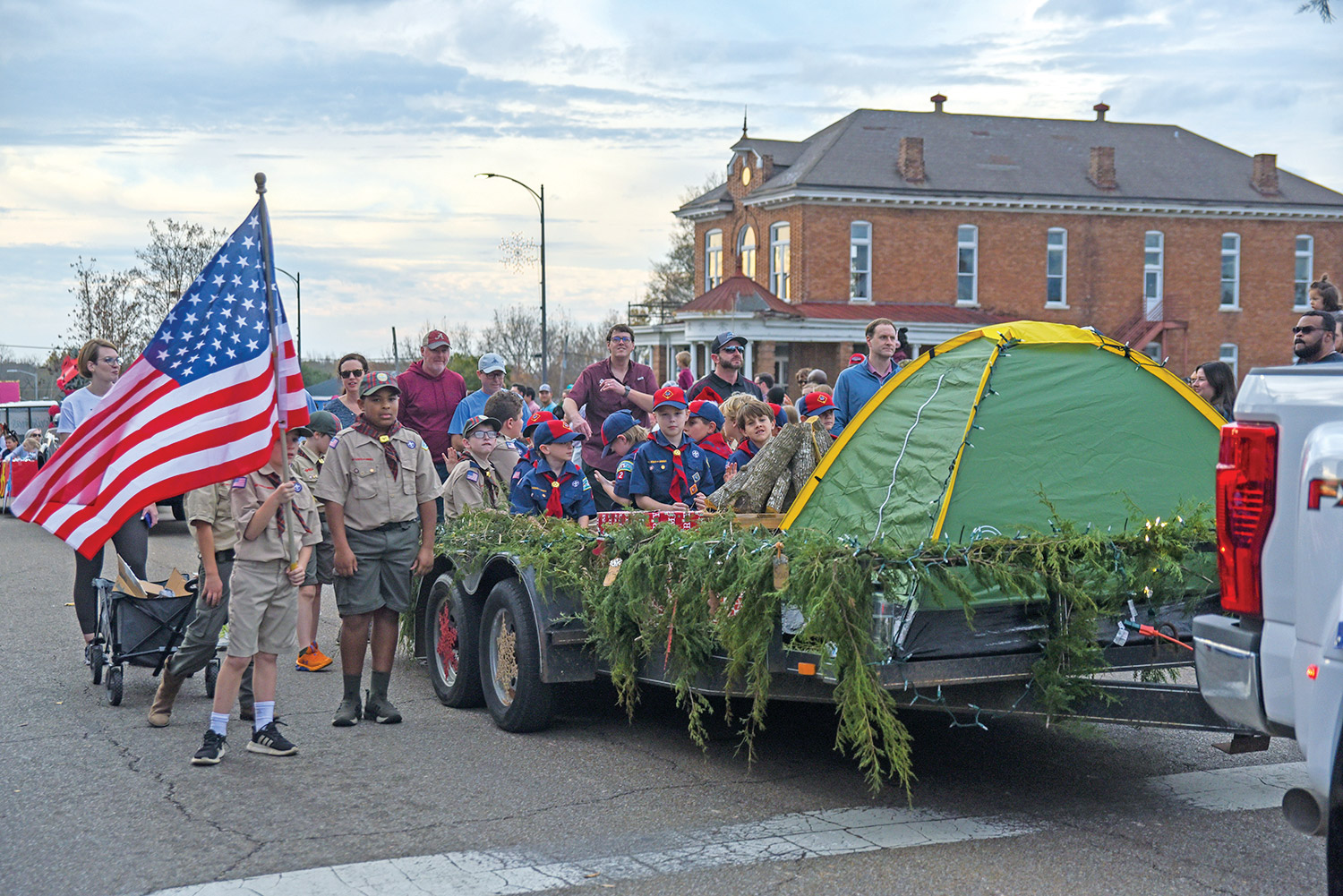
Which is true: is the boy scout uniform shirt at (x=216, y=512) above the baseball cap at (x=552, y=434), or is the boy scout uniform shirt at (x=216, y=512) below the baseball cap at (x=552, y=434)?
below

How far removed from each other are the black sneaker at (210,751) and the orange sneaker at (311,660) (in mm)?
2441

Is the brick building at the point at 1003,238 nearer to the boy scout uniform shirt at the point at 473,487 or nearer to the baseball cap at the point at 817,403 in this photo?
the boy scout uniform shirt at the point at 473,487

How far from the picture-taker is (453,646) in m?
7.64

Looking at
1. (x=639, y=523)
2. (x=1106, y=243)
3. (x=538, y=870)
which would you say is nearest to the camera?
(x=538, y=870)

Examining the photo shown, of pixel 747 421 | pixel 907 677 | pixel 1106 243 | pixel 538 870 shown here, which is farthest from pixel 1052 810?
pixel 1106 243

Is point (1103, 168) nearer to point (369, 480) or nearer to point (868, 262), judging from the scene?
point (868, 262)

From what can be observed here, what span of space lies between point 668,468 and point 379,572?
1.97 meters

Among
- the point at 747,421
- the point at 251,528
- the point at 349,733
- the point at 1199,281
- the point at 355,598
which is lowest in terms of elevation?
the point at 349,733

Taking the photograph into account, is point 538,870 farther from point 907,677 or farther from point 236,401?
point 236,401

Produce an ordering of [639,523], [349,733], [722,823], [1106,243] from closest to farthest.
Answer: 1. [722,823]
2. [639,523]
3. [349,733]
4. [1106,243]

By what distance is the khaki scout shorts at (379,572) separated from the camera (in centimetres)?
708

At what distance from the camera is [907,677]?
492 cm

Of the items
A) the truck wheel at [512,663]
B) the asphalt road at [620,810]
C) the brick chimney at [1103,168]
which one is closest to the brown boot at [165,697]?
the asphalt road at [620,810]

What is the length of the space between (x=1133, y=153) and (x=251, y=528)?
44721 mm
